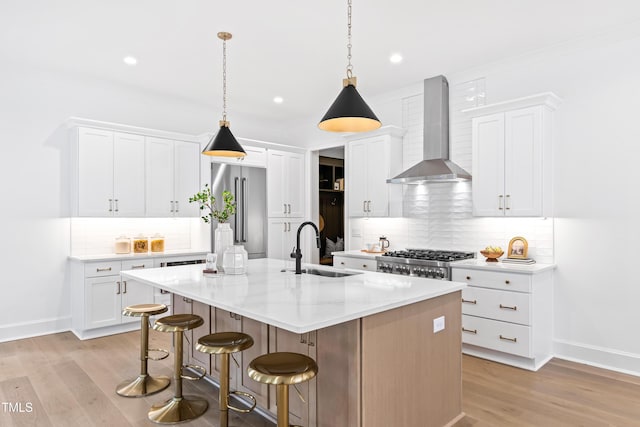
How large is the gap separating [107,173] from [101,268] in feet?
3.74

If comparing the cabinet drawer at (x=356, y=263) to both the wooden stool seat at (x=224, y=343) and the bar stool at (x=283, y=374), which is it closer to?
the wooden stool seat at (x=224, y=343)

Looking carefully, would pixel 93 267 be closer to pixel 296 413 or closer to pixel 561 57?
pixel 296 413

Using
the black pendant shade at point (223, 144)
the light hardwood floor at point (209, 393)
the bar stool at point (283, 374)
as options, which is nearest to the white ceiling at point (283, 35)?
the black pendant shade at point (223, 144)

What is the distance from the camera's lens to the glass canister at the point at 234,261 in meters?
3.13

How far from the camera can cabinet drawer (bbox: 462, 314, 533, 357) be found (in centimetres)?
365

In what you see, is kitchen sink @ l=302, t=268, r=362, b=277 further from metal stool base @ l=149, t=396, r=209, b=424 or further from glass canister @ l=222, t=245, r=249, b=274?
metal stool base @ l=149, t=396, r=209, b=424

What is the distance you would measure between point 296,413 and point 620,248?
327 centimetres

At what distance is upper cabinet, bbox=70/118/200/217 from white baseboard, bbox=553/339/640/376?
463 centimetres

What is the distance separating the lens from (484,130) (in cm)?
424

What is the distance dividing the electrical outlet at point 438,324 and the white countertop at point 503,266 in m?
1.47

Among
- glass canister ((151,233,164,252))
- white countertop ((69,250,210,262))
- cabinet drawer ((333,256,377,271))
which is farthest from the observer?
glass canister ((151,233,164,252))

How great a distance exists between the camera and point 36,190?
475cm

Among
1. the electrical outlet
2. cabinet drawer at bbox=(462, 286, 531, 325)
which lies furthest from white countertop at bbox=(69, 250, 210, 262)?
the electrical outlet

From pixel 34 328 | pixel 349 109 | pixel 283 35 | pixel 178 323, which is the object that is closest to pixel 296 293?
pixel 178 323
